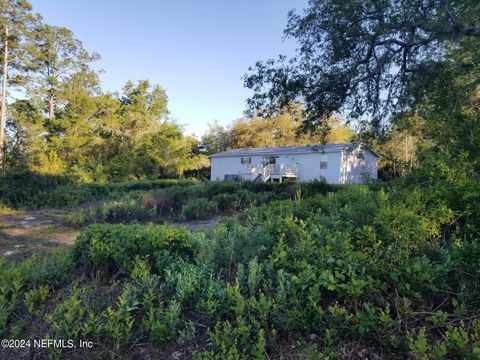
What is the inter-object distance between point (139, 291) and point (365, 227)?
181 cm

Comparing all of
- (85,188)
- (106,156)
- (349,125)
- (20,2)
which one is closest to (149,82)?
(106,156)

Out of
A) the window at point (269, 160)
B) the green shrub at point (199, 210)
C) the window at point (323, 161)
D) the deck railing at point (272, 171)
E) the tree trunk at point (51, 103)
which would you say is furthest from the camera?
the tree trunk at point (51, 103)

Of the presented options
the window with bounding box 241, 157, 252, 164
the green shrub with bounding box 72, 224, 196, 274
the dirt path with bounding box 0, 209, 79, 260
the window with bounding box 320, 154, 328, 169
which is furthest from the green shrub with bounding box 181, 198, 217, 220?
the window with bounding box 241, 157, 252, 164

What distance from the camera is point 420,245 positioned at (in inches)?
96.0

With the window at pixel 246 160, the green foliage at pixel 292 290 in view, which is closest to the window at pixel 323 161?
the window at pixel 246 160

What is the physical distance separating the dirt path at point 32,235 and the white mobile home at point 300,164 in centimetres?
1251

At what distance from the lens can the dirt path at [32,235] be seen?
4707 millimetres

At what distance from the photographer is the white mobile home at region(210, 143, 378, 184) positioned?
66.7 feet

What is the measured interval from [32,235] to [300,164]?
1805 centimetres

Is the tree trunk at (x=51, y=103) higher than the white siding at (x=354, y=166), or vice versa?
the tree trunk at (x=51, y=103)

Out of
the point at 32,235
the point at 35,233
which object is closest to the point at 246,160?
the point at 35,233

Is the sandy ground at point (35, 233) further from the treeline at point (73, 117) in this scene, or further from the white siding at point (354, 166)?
the white siding at point (354, 166)

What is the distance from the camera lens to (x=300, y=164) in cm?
2195

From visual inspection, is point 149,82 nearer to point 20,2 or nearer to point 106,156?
point 106,156
